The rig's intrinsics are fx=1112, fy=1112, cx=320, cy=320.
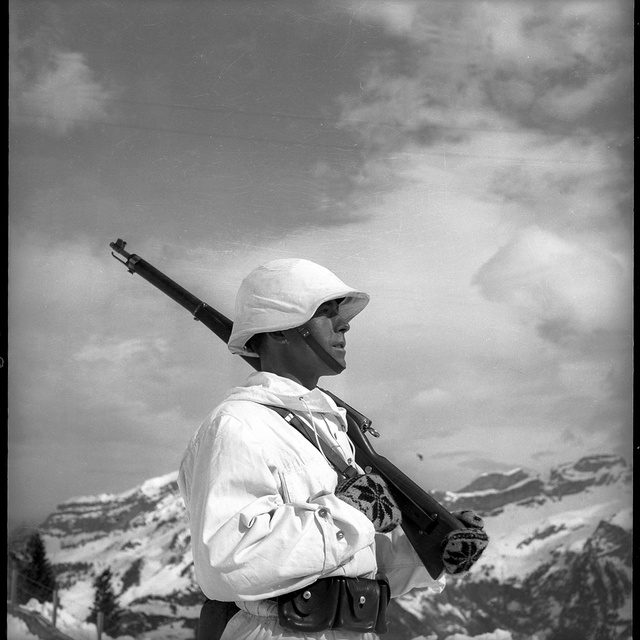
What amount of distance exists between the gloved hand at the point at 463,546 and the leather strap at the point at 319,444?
29 cm

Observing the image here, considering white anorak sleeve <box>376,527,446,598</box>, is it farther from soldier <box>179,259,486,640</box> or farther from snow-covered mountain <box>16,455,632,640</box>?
snow-covered mountain <box>16,455,632,640</box>

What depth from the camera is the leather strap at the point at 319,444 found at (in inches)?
109

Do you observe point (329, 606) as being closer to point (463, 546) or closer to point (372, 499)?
point (372, 499)

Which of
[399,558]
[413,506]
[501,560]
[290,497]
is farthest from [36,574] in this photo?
[290,497]

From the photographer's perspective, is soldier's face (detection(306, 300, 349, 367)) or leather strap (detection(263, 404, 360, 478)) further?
soldier's face (detection(306, 300, 349, 367))

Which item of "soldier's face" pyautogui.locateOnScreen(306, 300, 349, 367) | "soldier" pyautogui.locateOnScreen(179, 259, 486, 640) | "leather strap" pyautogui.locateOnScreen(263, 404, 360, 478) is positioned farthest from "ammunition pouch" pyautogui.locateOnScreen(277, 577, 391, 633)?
"soldier's face" pyautogui.locateOnScreen(306, 300, 349, 367)

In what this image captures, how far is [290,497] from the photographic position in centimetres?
261

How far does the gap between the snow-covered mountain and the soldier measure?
3329 mm

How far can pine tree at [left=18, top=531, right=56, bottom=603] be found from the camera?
5.88 meters

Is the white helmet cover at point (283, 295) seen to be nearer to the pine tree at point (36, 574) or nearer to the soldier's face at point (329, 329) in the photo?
the soldier's face at point (329, 329)

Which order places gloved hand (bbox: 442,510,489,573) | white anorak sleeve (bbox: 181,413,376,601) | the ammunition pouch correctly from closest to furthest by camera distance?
1. white anorak sleeve (bbox: 181,413,376,601)
2. the ammunition pouch
3. gloved hand (bbox: 442,510,489,573)

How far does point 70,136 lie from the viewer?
6.17 meters

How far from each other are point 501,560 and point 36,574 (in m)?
2.61

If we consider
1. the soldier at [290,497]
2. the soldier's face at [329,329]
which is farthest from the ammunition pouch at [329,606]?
the soldier's face at [329,329]
